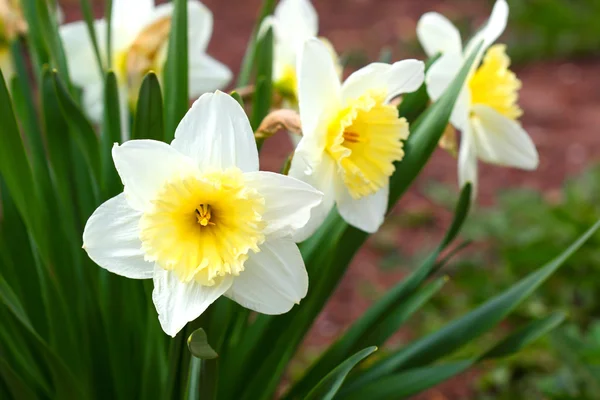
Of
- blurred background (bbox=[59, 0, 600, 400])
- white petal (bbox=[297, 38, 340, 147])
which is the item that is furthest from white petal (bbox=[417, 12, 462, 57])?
white petal (bbox=[297, 38, 340, 147])

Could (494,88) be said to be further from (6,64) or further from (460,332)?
(6,64)

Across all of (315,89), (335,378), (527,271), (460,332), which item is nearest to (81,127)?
(315,89)

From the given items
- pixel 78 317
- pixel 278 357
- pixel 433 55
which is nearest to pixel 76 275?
pixel 78 317

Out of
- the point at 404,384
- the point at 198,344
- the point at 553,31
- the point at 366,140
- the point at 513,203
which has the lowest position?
the point at 553,31

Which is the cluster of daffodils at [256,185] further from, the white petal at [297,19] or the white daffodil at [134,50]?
the white daffodil at [134,50]

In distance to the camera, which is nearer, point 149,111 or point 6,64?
point 149,111

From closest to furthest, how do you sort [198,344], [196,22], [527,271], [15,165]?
[198,344]
[15,165]
[196,22]
[527,271]

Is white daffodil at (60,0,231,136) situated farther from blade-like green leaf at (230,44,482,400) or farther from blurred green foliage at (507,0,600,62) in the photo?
blurred green foliage at (507,0,600,62)
